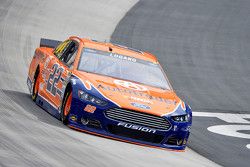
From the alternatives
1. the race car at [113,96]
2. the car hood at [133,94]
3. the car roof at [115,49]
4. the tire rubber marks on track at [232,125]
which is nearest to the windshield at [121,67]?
the race car at [113,96]

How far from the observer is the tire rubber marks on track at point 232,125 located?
1633cm

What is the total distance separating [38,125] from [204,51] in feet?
43.0

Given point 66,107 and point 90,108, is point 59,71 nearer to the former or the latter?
point 66,107

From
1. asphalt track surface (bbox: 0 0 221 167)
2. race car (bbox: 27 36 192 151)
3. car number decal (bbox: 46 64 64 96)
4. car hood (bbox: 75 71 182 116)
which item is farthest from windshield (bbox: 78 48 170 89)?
asphalt track surface (bbox: 0 0 221 167)

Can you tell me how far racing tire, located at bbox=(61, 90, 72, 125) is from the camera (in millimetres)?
12977

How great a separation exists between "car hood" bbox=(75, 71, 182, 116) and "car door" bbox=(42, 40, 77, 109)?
1.18ft

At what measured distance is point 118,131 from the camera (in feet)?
41.7

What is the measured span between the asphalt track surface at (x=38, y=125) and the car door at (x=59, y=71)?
31cm

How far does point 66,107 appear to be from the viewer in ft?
43.1

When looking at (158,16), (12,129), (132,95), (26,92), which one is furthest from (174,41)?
(12,129)

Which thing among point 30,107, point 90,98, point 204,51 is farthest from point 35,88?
point 204,51

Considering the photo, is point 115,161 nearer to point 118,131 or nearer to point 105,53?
point 118,131

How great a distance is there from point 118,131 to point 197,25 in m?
15.7

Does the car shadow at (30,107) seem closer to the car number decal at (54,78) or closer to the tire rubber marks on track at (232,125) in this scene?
the car number decal at (54,78)
